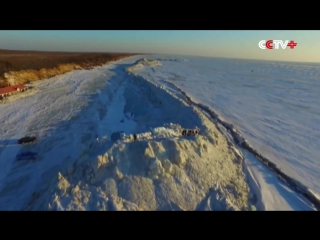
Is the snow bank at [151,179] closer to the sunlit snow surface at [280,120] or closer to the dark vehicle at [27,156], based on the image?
the sunlit snow surface at [280,120]

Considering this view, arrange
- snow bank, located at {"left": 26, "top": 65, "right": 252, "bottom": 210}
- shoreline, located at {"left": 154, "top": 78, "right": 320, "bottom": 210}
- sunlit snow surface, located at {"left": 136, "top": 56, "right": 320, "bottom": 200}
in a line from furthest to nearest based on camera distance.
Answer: sunlit snow surface, located at {"left": 136, "top": 56, "right": 320, "bottom": 200} → shoreline, located at {"left": 154, "top": 78, "right": 320, "bottom": 210} → snow bank, located at {"left": 26, "top": 65, "right": 252, "bottom": 210}

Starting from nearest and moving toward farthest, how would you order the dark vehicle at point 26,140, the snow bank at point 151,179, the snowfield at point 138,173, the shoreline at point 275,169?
the snow bank at point 151,179, the snowfield at point 138,173, the shoreline at point 275,169, the dark vehicle at point 26,140

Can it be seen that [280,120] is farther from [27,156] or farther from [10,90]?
[10,90]

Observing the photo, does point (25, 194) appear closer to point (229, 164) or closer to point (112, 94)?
point (229, 164)

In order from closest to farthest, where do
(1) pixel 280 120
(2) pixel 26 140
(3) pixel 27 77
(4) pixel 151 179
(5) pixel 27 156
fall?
(4) pixel 151 179
(5) pixel 27 156
(2) pixel 26 140
(1) pixel 280 120
(3) pixel 27 77

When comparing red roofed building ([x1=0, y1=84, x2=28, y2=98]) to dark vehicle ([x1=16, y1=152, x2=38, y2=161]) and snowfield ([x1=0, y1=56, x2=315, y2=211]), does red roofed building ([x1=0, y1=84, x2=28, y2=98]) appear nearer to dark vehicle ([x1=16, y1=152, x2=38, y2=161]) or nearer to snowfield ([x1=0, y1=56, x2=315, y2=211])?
snowfield ([x1=0, y1=56, x2=315, y2=211])

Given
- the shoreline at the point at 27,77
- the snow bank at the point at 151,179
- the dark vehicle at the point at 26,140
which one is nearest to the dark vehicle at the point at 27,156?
the dark vehicle at the point at 26,140

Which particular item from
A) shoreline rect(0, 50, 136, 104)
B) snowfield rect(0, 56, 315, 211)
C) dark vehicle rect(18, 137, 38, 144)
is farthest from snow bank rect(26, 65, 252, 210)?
shoreline rect(0, 50, 136, 104)

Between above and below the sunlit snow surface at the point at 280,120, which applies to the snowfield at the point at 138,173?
above

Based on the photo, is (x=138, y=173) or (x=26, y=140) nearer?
(x=138, y=173)

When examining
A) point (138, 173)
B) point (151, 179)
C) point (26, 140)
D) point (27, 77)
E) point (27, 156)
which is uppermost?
point (138, 173)

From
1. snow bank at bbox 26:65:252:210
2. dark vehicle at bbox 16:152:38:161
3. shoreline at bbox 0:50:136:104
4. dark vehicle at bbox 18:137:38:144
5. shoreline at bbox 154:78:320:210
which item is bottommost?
shoreline at bbox 0:50:136:104

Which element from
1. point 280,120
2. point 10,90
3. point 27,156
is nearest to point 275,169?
point 280,120
